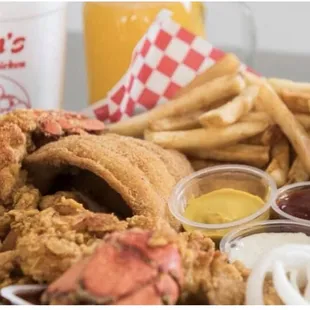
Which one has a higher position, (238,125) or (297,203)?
(238,125)

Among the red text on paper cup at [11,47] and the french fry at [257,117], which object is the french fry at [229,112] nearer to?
the french fry at [257,117]

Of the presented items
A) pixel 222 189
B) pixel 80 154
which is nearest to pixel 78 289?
pixel 80 154

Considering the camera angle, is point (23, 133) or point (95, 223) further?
point (23, 133)

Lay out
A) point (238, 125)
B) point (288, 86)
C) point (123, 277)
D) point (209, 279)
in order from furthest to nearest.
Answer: point (288, 86)
point (238, 125)
point (209, 279)
point (123, 277)

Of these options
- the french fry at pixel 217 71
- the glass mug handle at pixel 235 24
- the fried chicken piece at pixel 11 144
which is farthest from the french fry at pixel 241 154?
the glass mug handle at pixel 235 24

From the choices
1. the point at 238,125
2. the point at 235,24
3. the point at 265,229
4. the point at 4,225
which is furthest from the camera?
the point at 235,24

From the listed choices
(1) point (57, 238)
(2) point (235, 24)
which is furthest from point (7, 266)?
(2) point (235, 24)

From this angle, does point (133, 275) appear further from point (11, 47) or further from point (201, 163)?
point (11, 47)
